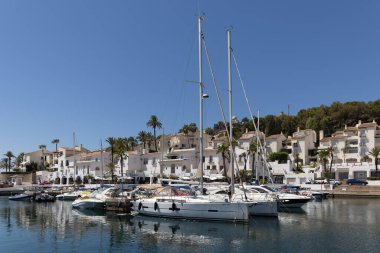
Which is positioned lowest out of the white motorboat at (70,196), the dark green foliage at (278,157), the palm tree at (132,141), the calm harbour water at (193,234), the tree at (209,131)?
the white motorboat at (70,196)

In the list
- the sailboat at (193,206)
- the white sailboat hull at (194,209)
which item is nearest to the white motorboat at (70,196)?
the sailboat at (193,206)

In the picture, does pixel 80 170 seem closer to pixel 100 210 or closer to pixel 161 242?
pixel 100 210

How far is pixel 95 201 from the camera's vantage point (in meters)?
52.4

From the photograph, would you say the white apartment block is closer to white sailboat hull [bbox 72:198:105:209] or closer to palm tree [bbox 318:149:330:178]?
palm tree [bbox 318:149:330:178]

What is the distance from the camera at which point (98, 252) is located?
87.9 feet

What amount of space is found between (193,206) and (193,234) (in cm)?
592

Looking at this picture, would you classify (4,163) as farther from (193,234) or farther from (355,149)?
(193,234)

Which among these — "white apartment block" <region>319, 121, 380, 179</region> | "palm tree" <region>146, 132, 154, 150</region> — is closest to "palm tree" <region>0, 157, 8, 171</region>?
"palm tree" <region>146, 132, 154, 150</region>

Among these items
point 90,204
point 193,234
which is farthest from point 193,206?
point 90,204

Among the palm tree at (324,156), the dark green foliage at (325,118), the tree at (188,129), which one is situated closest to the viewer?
the palm tree at (324,156)

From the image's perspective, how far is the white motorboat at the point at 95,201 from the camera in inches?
2057

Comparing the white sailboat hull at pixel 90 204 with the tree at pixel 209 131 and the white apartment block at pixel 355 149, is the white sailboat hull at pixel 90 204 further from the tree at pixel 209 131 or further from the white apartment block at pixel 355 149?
the tree at pixel 209 131

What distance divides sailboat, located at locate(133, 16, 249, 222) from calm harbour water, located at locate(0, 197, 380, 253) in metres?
0.94

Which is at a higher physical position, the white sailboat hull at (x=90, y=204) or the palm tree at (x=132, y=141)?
the palm tree at (x=132, y=141)
